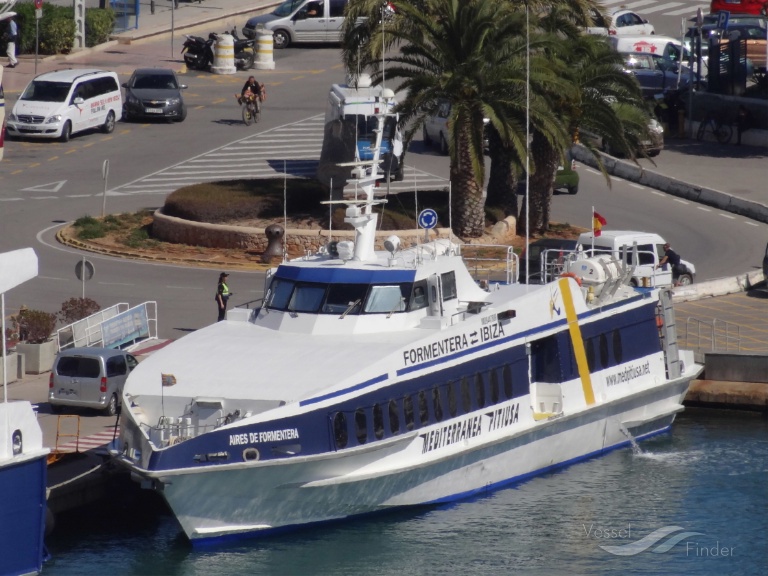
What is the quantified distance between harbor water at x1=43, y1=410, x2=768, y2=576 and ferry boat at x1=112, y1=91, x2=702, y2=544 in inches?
17.8

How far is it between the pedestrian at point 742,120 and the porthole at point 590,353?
33.8 metres

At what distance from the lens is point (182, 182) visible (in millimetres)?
56250

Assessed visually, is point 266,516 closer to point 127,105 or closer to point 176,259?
point 176,259

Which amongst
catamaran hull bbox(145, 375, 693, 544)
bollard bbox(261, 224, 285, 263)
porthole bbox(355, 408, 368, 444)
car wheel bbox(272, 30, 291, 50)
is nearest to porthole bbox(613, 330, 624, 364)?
catamaran hull bbox(145, 375, 693, 544)

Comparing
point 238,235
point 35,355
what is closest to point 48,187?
point 238,235

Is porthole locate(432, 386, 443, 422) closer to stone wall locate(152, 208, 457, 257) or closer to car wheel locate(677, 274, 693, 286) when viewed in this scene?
car wheel locate(677, 274, 693, 286)

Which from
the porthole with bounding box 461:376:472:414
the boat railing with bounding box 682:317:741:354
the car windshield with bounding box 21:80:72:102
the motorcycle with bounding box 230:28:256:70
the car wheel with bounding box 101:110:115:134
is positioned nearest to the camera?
the porthole with bounding box 461:376:472:414

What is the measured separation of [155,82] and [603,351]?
3539 cm

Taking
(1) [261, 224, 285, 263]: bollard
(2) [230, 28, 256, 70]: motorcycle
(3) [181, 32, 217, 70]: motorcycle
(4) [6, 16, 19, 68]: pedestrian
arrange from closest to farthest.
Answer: (1) [261, 224, 285, 263]: bollard
(4) [6, 16, 19, 68]: pedestrian
(3) [181, 32, 217, 70]: motorcycle
(2) [230, 28, 256, 70]: motorcycle

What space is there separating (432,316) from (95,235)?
22004mm

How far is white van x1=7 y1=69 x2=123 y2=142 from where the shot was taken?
195 feet

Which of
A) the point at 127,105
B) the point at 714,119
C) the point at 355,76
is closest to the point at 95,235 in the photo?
the point at 355,76

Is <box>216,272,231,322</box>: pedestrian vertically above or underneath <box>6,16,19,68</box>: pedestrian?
underneath

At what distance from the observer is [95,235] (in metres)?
49.2
